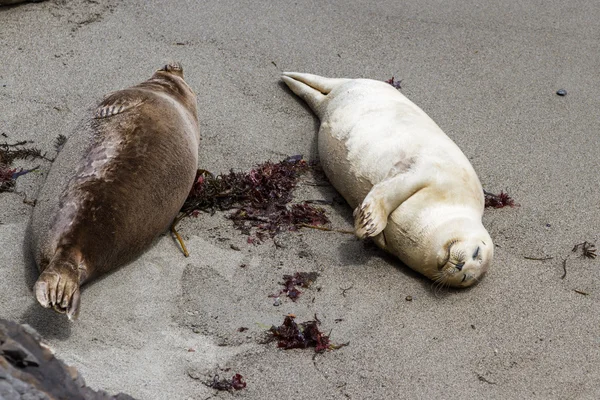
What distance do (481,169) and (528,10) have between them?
80.1 inches

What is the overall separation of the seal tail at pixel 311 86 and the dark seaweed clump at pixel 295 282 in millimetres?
1612

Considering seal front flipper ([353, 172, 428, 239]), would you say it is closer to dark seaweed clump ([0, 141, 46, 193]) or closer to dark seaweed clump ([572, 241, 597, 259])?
dark seaweed clump ([572, 241, 597, 259])

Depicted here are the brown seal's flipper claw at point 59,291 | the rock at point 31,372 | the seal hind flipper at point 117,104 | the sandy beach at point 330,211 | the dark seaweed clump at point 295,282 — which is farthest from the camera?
the seal hind flipper at point 117,104

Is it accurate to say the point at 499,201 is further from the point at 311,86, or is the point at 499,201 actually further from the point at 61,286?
the point at 61,286

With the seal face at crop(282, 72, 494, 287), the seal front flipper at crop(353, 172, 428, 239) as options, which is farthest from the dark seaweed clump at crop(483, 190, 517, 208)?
the seal front flipper at crop(353, 172, 428, 239)

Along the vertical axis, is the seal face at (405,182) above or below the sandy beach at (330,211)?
above

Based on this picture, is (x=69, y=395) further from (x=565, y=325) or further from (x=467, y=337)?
(x=565, y=325)

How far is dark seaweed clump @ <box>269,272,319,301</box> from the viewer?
13.2 ft

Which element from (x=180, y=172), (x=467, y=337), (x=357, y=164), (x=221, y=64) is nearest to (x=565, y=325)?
(x=467, y=337)

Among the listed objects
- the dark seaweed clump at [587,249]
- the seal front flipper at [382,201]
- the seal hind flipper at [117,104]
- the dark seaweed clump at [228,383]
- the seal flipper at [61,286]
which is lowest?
the dark seaweed clump at [587,249]

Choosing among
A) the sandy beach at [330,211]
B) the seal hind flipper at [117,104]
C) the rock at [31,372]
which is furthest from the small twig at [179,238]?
the rock at [31,372]

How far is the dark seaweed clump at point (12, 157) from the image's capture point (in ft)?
14.7

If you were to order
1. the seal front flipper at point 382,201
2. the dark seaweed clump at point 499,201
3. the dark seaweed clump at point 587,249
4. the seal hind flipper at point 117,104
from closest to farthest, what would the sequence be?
the seal front flipper at point 382,201 → the seal hind flipper at point 117,104 → the dark seaweed clump at point 587,249 → the dark seaweed clump at point 499,201

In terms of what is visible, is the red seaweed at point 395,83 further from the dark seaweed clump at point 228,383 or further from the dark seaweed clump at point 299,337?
the dark seaweed clump at point 228,383
